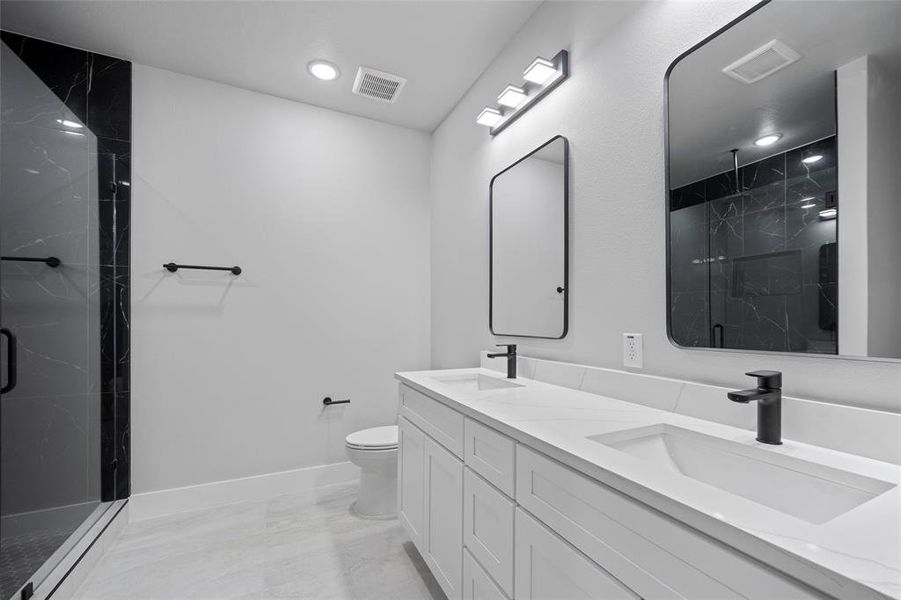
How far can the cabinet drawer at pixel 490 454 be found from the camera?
1060 mm

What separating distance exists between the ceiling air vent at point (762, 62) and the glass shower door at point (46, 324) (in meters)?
2.68

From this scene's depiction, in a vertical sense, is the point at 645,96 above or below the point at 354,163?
below

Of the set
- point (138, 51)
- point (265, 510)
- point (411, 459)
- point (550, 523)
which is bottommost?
point (265, 510)

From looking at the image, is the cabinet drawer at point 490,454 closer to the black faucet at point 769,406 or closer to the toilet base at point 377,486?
the black faucet at point 769,406

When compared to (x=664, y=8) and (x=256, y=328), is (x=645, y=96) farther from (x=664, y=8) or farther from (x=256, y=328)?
(x=256, y=328)

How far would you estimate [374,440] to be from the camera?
2219mm

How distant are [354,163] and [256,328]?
1.31m

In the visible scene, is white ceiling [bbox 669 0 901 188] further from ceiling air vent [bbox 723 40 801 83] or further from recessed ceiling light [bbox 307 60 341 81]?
recessed ceiling light [bbox 307 60 341 81]

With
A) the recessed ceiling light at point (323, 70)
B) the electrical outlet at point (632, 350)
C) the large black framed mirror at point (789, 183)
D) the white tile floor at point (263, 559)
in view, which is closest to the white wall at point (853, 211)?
the large black framed mirror at point (789, 183)

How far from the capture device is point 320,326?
2.69 meters

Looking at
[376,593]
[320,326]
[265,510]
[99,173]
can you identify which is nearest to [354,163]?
[320,326]

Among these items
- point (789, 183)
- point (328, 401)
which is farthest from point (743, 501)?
point (328, 401)

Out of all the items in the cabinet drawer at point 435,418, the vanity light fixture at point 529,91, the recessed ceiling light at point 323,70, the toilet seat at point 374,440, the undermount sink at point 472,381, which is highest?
the recessed ceiling light at point 323,70

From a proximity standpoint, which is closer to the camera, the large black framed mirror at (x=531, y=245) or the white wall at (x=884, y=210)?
the white wall at (x=884, y=210)
